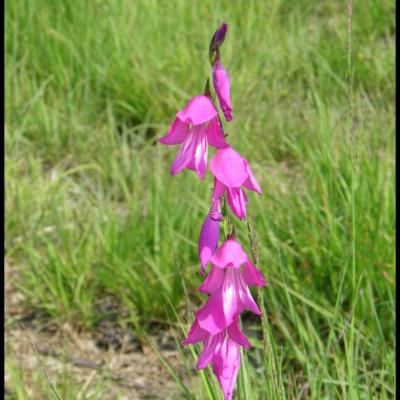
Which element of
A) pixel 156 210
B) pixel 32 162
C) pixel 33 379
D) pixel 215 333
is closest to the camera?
pixel 215 333

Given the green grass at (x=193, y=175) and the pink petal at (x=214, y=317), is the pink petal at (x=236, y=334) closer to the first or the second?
the pink petal at (x=214, y=317)

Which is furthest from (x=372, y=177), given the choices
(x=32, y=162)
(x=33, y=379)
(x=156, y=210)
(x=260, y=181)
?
(x=32, y=162)

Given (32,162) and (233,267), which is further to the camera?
(32,162)

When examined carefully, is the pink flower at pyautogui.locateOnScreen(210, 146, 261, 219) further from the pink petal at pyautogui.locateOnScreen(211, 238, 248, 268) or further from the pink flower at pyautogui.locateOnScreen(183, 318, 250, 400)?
the pink flower at pyautogui.locateOnScreen(183, 318, 250, 400)

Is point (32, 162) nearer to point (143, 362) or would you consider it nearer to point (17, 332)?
point (17, 332)

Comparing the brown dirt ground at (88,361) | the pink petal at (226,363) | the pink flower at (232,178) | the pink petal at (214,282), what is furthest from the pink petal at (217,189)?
the brown dirt ground at (88,361)

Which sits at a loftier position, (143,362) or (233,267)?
(233,267)

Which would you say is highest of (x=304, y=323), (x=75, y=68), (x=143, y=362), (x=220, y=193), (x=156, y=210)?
(x=75, y=68)
